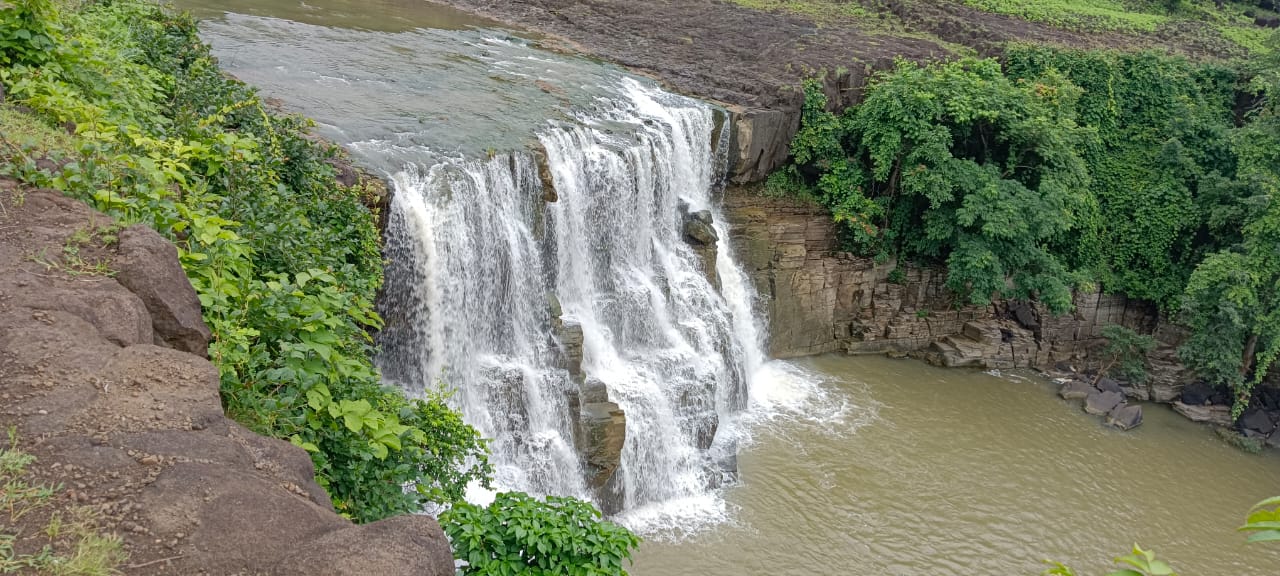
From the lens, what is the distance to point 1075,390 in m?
18.4

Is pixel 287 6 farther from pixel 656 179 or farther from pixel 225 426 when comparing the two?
pixel 225 426

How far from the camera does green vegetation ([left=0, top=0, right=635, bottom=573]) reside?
262 inches

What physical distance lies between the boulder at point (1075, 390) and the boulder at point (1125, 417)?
23.6 inches

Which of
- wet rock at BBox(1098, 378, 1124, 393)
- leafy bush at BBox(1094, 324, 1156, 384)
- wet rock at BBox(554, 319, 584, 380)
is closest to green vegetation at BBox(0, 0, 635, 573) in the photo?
wet rock at BBox(554, 319, 584, 380)

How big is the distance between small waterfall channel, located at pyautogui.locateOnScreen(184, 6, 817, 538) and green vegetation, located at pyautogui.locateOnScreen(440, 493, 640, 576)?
18.4 feet

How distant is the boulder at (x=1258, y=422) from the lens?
59.7 ft

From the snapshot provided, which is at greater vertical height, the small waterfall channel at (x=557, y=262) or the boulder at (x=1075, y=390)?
the small waterfall channel at (x=557, y=262)

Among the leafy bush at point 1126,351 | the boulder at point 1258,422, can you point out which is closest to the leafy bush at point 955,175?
the leafy bush at point 1126,351

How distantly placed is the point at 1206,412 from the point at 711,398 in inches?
408

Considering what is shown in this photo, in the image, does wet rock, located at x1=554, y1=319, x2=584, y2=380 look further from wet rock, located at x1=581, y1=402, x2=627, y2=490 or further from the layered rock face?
the layered rock face

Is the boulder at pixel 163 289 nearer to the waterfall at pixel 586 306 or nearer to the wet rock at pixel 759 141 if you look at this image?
the waterfall at pixel 586 306

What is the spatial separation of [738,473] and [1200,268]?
10293mm

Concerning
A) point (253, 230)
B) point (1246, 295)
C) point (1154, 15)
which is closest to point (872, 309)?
point (1246, 295)

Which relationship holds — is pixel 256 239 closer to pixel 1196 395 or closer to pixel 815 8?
pixel 1196 395
